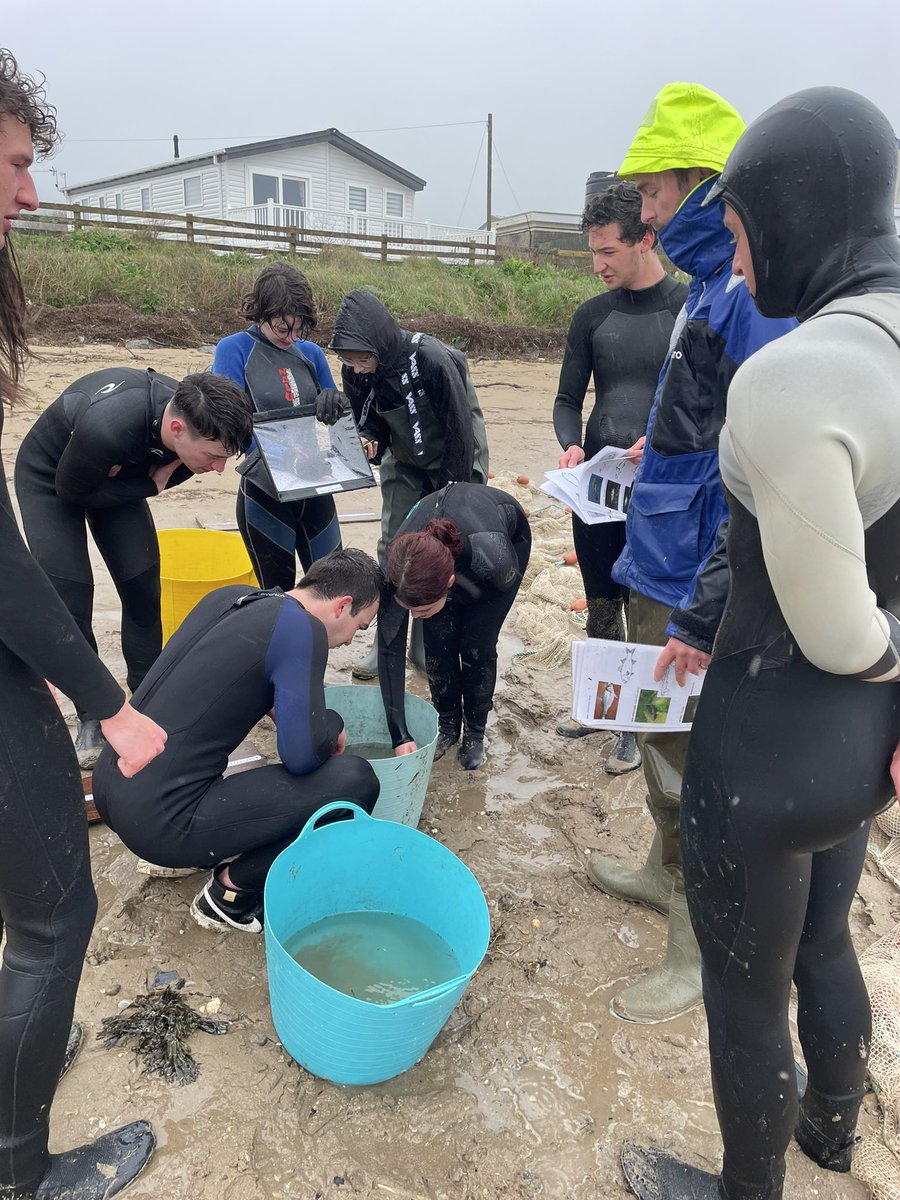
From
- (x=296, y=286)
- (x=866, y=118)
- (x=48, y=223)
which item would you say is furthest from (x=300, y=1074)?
(x=48, y=223)

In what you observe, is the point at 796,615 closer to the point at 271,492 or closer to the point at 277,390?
the point at 271,492

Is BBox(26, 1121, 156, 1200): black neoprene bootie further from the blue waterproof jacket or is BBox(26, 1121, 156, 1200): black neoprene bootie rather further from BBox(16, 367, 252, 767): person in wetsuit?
the blue waterproof jacket

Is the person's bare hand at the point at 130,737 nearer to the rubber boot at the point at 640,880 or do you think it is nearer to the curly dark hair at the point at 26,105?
the curly dark hair at the point at 26,105

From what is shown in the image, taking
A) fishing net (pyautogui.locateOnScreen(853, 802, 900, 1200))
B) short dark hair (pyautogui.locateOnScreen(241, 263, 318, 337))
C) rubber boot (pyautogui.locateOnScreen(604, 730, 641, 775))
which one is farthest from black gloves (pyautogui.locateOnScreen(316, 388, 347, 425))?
fishing net (pyautogui.locateOnScreen(853, 802, 900, 1200))

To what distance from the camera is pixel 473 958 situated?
6.73ft

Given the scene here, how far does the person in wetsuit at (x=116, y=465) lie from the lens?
2914mm

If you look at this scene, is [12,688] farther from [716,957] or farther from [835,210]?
[835,210]

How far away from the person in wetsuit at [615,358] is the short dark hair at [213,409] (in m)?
1.41

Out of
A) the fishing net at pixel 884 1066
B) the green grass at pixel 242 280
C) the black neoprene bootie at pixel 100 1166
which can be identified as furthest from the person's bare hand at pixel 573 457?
the green grass at pixel 242 280

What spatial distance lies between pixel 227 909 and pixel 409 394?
2.42 metres

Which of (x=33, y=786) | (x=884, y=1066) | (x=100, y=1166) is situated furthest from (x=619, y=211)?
(x=100, y=1166)

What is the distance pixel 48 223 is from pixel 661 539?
17072mm

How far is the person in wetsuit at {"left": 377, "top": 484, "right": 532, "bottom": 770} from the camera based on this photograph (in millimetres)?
2904

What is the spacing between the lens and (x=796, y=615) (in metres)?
1.12
